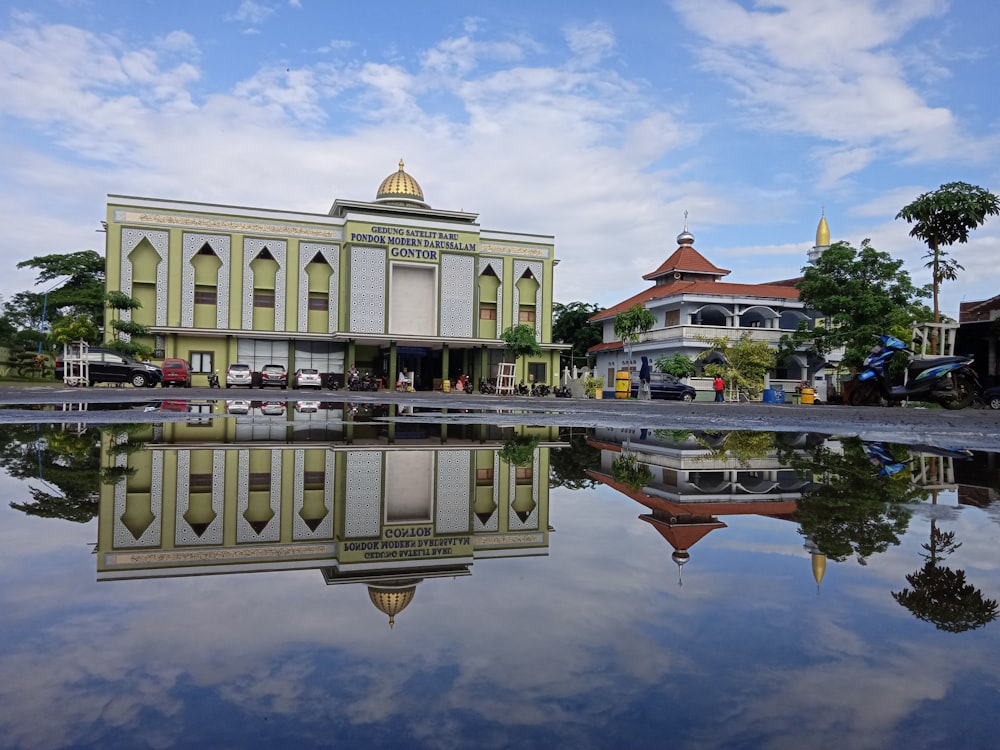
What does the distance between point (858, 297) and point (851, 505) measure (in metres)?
37.1

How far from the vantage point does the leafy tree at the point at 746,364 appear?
4258 cm

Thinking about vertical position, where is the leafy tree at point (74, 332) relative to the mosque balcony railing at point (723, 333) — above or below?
below

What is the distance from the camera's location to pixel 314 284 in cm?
4412

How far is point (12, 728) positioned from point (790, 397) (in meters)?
45.9

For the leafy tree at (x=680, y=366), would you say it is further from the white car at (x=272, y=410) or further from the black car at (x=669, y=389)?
the white car at (x=272, y=410)

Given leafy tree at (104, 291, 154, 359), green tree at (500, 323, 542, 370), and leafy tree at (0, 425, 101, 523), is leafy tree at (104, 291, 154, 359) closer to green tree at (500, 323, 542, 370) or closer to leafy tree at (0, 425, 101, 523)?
green tree at (500, 323, 542, 370)

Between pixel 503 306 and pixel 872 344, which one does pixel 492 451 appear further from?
pixel 503 306

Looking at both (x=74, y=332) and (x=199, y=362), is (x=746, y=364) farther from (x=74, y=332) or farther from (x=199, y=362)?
(x=74, y=332)

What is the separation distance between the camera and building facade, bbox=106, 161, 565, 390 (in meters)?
41.2

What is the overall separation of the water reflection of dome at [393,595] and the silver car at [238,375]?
36.4 metres

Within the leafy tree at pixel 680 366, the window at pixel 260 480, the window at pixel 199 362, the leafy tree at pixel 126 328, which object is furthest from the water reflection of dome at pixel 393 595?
the leafy tree at pixel 680 366

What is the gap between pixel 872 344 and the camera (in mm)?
36250

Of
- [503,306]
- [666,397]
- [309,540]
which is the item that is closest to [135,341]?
[503,306]

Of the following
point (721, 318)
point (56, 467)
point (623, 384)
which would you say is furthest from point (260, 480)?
point (721, 318)
